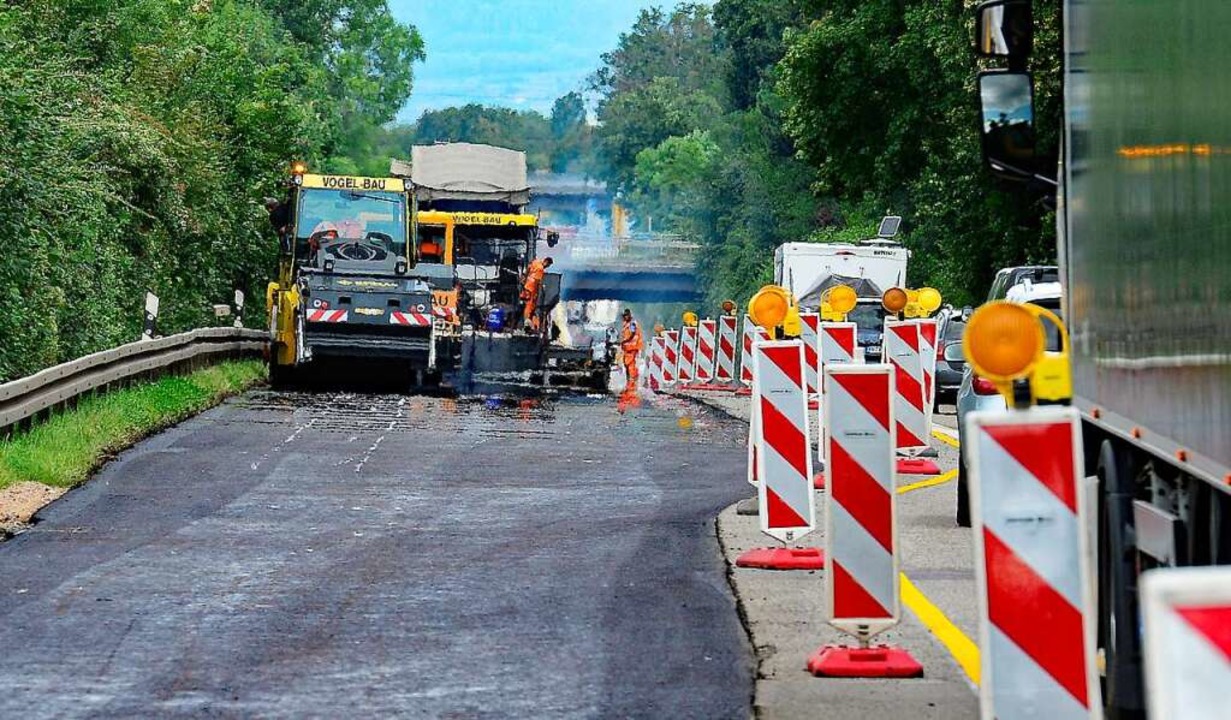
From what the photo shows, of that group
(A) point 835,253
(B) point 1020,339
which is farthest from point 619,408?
(B) point 1020,339

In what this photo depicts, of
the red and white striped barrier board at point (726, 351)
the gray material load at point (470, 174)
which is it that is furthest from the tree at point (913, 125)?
the gray material load at point (470, 174)

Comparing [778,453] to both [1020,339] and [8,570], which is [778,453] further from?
[1020,339]

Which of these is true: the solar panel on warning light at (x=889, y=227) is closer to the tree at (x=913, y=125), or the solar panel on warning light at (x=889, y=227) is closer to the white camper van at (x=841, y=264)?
the tree at (x=913, y=125)

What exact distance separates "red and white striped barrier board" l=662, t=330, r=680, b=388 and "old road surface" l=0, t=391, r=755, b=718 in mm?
20787

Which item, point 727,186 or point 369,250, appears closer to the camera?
point 369,250

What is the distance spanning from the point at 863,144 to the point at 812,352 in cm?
2966

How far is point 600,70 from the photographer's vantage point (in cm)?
17612

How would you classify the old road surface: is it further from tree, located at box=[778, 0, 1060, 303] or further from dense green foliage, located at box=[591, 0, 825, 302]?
Result: dense green foliage, located at box=[591, 0, 825, 302]

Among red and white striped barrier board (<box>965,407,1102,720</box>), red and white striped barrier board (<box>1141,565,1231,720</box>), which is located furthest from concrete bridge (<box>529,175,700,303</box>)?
red and white striped barrier board (<box>1141,565,1231,720</box>)

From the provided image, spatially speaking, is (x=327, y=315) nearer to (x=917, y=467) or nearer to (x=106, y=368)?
(x=106, y=368)

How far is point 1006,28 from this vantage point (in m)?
9.06

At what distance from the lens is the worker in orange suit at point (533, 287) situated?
39000 mm

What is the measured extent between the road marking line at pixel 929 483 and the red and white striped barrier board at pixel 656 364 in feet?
77.6

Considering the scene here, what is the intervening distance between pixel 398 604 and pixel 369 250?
22.3 m
